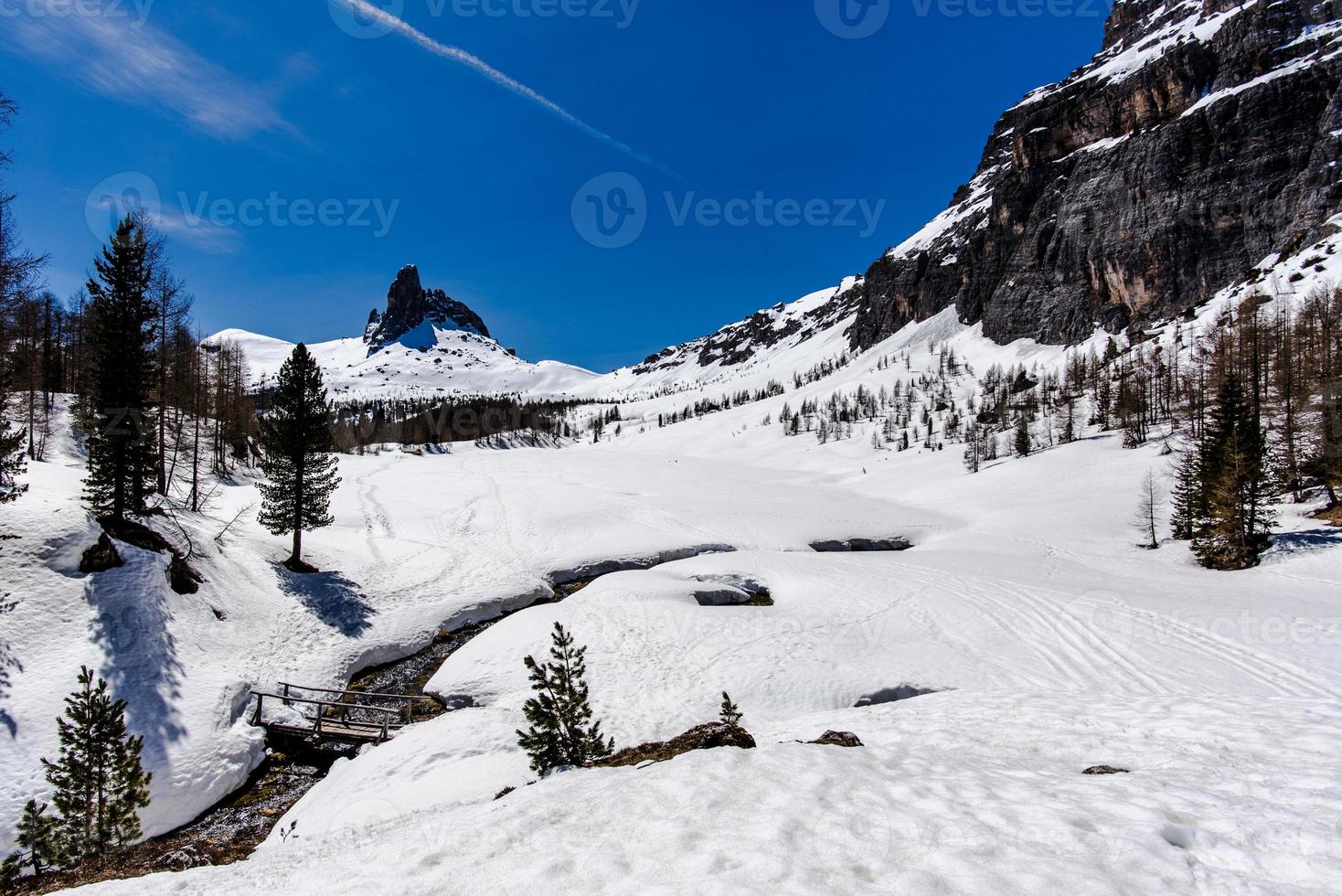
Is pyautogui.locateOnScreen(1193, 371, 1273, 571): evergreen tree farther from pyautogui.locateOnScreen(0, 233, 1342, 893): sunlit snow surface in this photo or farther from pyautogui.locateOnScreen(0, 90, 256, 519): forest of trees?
pyautogui.locateOnScreen(0, 90, 256, 519): forest of trees

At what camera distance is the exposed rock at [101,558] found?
669 inches

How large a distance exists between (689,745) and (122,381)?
27038mm

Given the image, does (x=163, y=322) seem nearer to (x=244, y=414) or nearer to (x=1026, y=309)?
(x=244, y=414)

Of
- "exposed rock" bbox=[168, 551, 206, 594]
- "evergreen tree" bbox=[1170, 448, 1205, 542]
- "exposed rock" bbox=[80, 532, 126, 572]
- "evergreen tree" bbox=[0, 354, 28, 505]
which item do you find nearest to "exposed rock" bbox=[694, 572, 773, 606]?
"exposed rock" bbox=[168, 551, 206, 594]

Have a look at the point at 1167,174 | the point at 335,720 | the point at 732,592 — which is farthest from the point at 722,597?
the point at 1167,174

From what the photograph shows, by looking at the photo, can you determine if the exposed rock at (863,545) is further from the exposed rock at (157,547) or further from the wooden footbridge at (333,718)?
the exposed rock at (157,547)

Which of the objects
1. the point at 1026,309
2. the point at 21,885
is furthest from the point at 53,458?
the point at 1026,309

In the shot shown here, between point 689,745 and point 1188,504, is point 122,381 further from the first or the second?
point 1188,504

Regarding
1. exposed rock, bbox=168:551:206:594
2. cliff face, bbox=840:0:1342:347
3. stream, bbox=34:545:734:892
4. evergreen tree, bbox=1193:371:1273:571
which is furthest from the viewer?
cliff face, bbox=840:0:1342:347

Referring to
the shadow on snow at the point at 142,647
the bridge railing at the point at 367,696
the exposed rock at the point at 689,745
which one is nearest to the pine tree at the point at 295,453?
the shadow on snow at the point at 142,647

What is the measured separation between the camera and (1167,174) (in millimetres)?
126312

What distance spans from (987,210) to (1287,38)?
70.8 meters

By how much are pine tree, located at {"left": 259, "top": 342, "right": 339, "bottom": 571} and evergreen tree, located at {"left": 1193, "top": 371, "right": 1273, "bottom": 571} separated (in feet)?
138

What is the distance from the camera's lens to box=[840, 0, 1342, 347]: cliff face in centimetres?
11088
